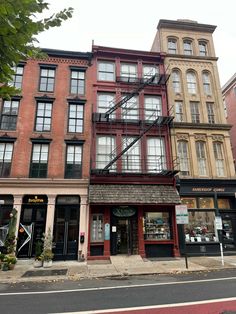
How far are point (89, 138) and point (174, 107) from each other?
7.99 metres

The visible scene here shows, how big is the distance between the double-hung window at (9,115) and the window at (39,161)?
251cm

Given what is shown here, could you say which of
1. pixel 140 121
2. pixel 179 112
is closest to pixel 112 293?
pixel 140 121

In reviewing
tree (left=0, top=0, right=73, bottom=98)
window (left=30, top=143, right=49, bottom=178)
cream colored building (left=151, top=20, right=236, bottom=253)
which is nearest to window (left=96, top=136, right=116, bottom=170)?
window (left=30, top=143, right=49, bottom=178)

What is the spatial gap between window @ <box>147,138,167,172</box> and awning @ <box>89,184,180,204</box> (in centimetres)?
168

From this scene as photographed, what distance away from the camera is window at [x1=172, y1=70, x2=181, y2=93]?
68.3 feet

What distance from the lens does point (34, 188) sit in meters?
16.5

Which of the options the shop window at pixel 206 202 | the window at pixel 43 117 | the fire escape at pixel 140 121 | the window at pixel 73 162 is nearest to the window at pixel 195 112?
the fire escape at pixel 140 121

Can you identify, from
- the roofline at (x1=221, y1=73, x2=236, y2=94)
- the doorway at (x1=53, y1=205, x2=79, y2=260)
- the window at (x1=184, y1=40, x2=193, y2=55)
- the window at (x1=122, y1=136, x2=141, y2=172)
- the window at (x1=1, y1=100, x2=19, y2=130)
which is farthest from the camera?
the roofline at (x1=221, y1=73, x2=236, y2=94)

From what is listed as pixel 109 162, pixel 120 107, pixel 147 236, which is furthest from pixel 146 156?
pixel 147 236

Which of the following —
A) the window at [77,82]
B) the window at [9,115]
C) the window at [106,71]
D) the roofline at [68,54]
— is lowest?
the window at [9,115]

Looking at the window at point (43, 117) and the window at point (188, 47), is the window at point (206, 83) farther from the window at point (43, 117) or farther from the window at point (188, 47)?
the window at point (43, 117)

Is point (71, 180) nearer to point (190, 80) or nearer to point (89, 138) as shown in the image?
point (89, 138)

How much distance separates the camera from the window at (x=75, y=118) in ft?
60.5

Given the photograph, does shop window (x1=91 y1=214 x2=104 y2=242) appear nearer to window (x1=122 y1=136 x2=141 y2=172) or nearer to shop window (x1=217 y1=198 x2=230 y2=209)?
window (x1=122 y1=136 x2=141 y2=172)
